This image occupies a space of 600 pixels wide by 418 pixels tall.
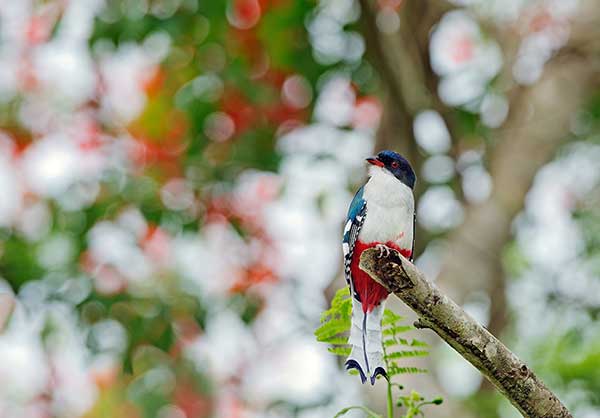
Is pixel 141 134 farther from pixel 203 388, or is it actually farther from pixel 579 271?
pixel 579 271

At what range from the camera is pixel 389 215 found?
1.00 m

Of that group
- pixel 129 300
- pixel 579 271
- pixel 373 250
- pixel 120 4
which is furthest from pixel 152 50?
pixel 373 250

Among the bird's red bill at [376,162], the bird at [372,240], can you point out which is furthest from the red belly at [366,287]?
the bird's red bill at [376,162]

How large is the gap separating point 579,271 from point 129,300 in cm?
195

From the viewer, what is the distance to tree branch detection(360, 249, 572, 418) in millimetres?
894

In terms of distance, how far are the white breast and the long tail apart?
0.23ft

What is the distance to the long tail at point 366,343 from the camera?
923 mm

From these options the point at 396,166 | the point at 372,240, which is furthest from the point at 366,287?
the point at 396,166

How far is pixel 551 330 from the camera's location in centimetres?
419

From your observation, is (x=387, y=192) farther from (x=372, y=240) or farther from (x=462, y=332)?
(x=462, y=332)

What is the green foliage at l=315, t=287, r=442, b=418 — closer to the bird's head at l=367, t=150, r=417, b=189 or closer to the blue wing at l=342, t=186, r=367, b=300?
the blue wing at l=342, t=186, r=367, b=300

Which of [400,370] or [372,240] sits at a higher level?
[372,240]

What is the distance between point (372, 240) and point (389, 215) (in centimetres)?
4

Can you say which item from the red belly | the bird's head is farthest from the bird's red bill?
the red belly
